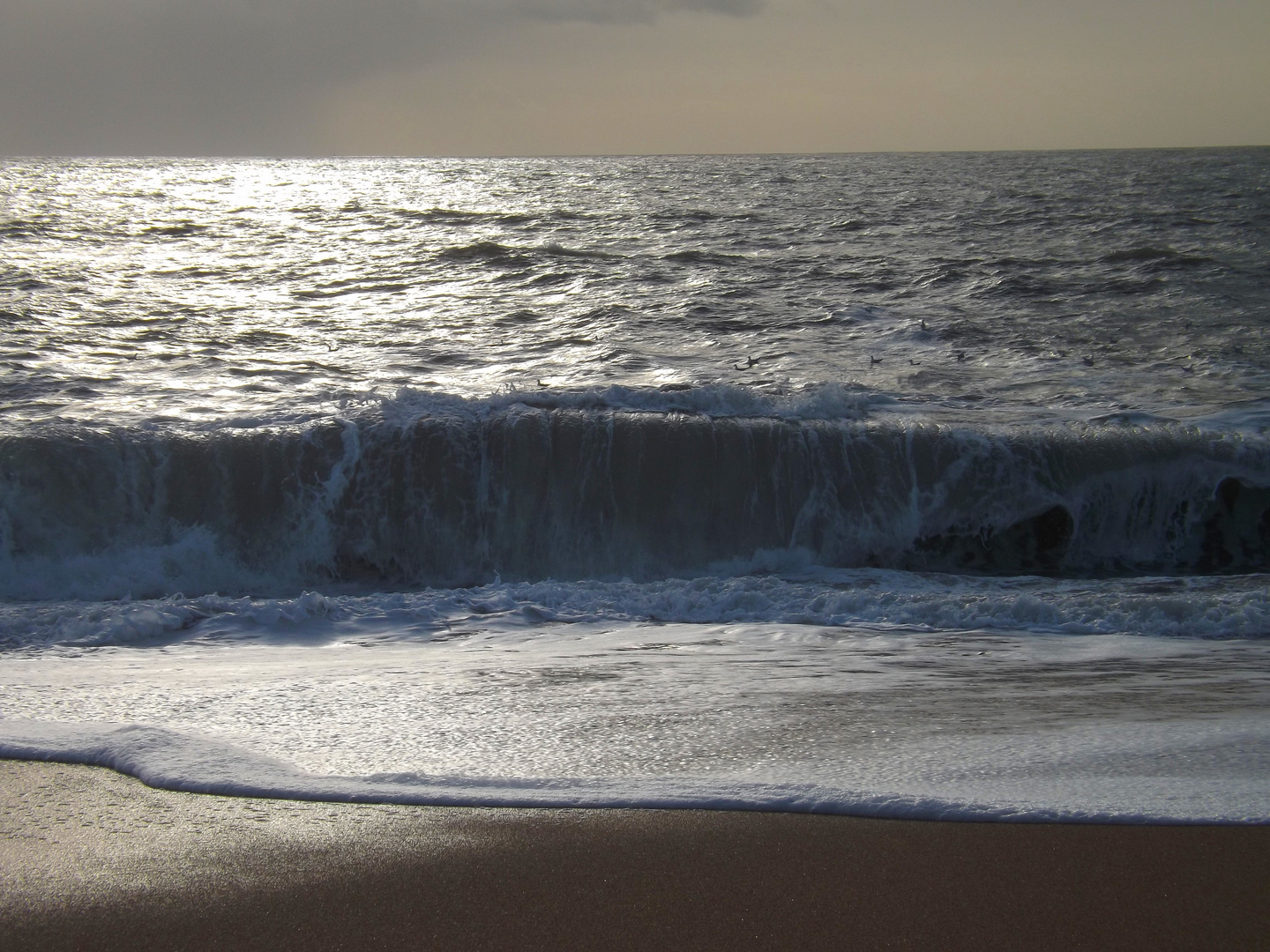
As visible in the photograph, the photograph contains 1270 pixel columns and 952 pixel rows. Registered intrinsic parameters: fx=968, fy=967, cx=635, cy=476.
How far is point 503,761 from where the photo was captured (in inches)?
134

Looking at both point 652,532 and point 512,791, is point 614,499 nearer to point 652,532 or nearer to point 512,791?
point 652,532

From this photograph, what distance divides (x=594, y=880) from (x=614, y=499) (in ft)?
17.5

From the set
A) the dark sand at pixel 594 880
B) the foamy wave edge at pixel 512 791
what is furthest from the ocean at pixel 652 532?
the dark sand at pixel 594 880

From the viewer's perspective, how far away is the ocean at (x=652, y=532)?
3.49 m

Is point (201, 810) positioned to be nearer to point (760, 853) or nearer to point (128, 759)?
point (128, 759)

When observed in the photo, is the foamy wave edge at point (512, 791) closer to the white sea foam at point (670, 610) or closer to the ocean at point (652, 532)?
the ocean at point (652, 532)

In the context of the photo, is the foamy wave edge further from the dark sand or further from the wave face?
the wave face

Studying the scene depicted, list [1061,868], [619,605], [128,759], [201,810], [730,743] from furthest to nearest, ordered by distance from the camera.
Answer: [619,605], [730,743], [128,759], [201,810], [1061,868]

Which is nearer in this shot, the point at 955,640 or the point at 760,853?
the point at 760,853

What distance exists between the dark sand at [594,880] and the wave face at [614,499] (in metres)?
4.53

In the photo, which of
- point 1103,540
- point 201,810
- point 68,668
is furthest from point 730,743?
point 1103,540

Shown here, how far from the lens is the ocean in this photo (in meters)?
3.49

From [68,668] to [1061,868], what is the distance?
177 inches

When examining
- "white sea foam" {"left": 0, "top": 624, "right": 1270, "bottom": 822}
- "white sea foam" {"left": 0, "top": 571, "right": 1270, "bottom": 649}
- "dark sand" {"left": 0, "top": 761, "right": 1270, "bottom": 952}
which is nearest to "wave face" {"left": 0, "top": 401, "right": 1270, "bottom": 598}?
"white sea foam" {"left": 0, "top": 571, "right": 1270, "bottom": 649}
